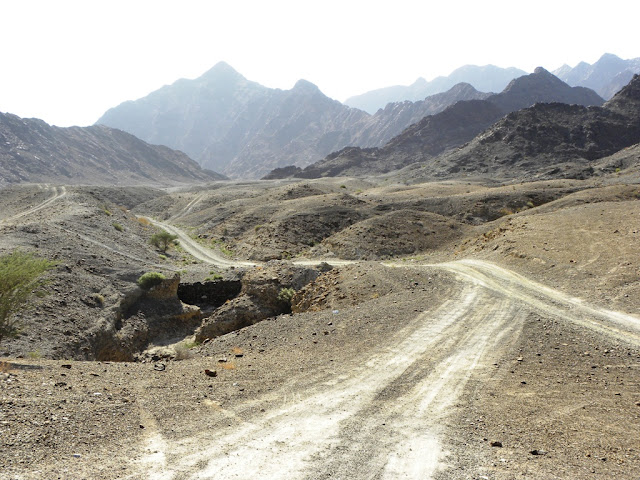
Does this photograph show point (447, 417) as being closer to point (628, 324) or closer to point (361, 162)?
point (628, 324)

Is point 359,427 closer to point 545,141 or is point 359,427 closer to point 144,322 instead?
point 144,322

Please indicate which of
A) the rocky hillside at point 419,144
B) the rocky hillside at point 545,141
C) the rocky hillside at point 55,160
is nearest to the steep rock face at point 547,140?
the rocky hillside at point 545,141

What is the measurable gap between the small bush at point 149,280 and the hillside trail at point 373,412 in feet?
55.8

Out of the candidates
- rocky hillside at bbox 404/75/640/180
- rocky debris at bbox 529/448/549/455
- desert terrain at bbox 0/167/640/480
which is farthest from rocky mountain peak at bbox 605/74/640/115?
rocky debris at bbox 529/448/549/455

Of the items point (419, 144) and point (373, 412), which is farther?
point (419, 144)

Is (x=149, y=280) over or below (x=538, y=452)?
over

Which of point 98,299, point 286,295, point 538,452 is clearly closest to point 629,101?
point 286,295

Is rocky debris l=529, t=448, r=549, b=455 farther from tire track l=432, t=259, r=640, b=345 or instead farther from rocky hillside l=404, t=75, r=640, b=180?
rocky hillside l=404, t=75, r=640, b=180

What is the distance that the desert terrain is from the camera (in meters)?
7.01

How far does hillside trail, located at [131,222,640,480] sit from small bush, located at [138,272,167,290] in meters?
17.0

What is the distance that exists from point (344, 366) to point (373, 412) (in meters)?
2.89

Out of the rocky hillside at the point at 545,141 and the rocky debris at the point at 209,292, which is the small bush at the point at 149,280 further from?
the rocky hillside at the point at 545,141

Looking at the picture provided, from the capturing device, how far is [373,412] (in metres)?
8.96

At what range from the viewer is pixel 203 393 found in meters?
9.73
